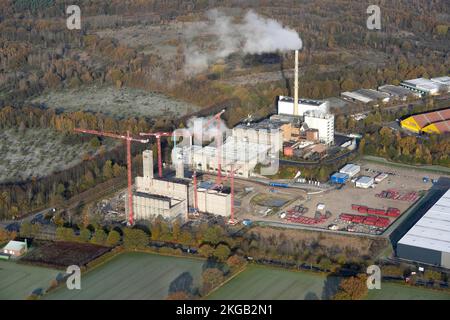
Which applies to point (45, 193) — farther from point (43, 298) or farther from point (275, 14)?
point (275, 14)

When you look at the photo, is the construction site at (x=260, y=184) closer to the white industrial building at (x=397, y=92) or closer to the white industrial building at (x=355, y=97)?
the white industrial building at (x=355, y=97)

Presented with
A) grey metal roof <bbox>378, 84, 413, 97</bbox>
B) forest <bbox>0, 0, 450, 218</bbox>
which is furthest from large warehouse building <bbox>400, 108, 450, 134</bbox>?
grey metal roof <bbox>378, 84, 413, 97</bbox>

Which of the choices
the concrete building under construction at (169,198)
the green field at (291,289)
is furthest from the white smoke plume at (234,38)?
the green field at (291,289)

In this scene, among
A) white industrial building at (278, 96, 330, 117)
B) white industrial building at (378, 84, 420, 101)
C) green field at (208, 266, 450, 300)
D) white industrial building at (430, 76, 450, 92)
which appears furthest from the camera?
white industrial building at (430, 76, 450, 92)

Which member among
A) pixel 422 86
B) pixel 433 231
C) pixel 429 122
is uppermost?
pixel 422 86

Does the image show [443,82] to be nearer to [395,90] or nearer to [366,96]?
[395,90]

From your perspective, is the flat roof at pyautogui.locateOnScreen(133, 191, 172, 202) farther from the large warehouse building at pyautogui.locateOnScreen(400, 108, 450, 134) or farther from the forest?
the large warehouse building at pyautogui.locateOnScreen(400, 108, 450, 134)

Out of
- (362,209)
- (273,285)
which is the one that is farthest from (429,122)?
(273,285)

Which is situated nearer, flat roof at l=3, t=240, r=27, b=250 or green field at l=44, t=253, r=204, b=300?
green field at l=44, t=253, r=204, b=300
